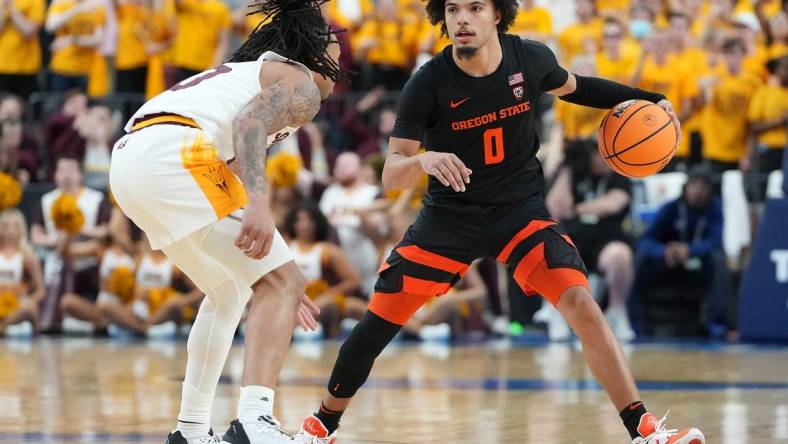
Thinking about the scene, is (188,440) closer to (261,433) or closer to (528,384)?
(261,433)

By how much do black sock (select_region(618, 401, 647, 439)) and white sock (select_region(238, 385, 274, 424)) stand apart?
1740 mm

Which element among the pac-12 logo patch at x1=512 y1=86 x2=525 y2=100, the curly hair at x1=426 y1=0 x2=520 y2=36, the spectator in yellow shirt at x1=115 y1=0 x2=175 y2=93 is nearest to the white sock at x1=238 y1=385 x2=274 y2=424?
the pac-12 logo patch at x1=512 y1=86 x2=525 y2=100

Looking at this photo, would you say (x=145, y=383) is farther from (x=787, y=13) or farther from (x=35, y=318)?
(x=787, y=13)

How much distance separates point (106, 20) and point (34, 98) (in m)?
1.37

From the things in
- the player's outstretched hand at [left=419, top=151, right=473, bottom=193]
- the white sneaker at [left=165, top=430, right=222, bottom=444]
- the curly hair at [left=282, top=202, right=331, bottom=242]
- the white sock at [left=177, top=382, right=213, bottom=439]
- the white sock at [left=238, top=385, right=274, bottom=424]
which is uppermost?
the player's outstretched hand at [left=419, top=151, right=473, bottom=193]

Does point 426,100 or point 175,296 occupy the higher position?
point 426,100

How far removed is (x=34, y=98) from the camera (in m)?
17.8

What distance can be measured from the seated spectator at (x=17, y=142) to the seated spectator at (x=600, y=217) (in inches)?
252

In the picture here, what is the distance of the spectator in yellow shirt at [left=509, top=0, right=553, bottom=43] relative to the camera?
16.7 meters

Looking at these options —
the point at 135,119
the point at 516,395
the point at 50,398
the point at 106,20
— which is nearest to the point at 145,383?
the point at 50,398

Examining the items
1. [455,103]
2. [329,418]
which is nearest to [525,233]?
[455,103]

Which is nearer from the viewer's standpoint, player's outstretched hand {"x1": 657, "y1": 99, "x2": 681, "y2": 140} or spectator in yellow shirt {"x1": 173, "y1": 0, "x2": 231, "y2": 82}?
player's outstretched hand {"x1": 657, "y1": 99, "x2": 681, "y2": 140}

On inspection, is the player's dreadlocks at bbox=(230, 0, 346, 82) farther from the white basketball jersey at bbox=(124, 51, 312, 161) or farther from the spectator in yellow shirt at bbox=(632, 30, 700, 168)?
the spectator in yellow shirt at bbox=(632, 30, 700, 168)

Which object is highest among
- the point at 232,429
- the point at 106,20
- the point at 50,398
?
the point at 106,20
